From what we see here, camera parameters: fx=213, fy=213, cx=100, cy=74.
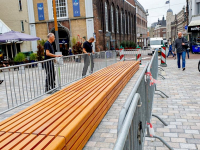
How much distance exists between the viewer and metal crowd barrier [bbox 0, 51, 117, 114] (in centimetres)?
467

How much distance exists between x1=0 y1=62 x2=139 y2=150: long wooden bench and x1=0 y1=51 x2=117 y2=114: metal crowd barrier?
1044 mm

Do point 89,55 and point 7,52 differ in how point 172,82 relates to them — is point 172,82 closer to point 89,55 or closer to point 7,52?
point 89,55

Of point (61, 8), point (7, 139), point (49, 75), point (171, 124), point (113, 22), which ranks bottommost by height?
point (171, 124)

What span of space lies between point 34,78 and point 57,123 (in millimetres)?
2928

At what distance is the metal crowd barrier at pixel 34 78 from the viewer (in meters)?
4.67

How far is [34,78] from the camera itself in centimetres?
548

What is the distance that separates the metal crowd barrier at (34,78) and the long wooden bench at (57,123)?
1044 mm

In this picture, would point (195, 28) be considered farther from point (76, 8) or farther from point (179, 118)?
point (179, 118)

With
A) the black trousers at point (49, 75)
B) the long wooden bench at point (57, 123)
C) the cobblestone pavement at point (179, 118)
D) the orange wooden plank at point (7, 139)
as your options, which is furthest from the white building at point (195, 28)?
the orange wooden plank at point (7, 139)

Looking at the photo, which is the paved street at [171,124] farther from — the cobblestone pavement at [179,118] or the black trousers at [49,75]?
the black trousers at [49,75]

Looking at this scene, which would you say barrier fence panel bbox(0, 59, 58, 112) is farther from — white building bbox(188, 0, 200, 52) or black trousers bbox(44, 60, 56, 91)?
white building bbox(188, 0, 200, 52)

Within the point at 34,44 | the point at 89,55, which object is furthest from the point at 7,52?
the point at 89,55

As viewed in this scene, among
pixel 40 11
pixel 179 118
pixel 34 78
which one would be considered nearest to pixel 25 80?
pixel 34 78

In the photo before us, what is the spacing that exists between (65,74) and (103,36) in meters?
24.9
